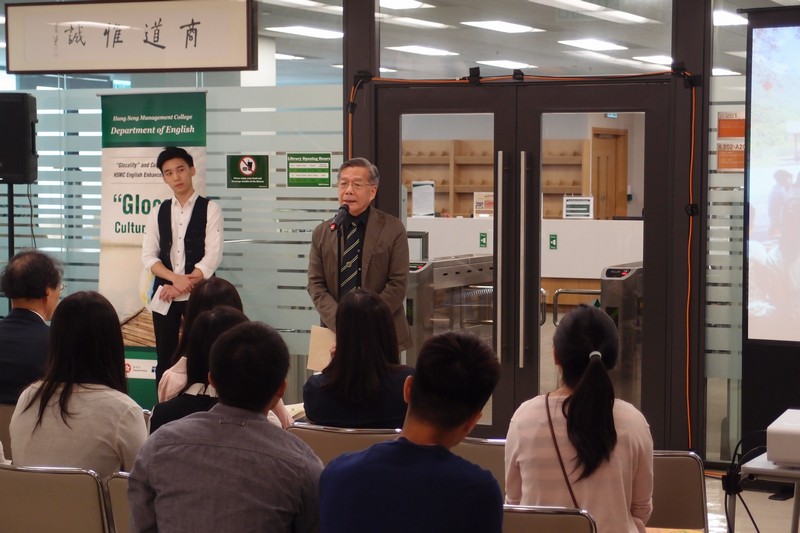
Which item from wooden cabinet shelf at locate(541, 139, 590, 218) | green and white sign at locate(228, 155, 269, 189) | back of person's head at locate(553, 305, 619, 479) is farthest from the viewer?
wooden cabinet shelf at locate(541, 139, 590, 218)

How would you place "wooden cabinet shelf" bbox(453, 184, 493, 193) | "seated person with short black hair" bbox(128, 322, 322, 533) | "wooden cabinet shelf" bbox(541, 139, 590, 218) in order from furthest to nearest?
"wooden cabinet shelf" bbox(453, 184, 493, 193) → "wooden cabinet shelf" bbox(541, 139, 590, 218) → "seated person with short black hair" bbox(128, 322, 322, 533)

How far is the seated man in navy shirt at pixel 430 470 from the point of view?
1.76 metres

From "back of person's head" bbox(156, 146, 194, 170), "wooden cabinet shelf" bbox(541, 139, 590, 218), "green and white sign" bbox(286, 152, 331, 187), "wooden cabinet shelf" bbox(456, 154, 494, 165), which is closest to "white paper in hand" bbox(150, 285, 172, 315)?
"back of person's head" bbox(156, 146, 194, 170)

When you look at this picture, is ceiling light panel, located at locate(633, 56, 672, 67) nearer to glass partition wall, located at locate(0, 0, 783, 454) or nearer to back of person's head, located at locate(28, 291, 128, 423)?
glass partition wall, located at locate(0, 0, 783, 454)

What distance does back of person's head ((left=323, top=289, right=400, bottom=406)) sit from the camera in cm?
318

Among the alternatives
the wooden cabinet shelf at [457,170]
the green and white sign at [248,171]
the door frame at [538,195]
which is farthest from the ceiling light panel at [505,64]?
the wooden cabinet shelf at [457,170]

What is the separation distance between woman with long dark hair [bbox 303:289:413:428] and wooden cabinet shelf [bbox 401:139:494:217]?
10823 mm

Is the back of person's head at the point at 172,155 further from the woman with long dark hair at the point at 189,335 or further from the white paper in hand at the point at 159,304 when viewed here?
the woman with long dark hair at the point at 189,335

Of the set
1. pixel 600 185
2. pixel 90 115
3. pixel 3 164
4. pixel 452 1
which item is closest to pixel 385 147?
pixel 452 1

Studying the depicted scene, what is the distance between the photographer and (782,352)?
4.94m

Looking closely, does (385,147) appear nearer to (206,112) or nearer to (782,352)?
(206,112)

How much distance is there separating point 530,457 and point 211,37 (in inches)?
164

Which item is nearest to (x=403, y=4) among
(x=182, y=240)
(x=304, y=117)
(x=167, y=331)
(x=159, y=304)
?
(x=304, y=117)

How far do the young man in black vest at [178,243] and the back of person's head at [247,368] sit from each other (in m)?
3.74
